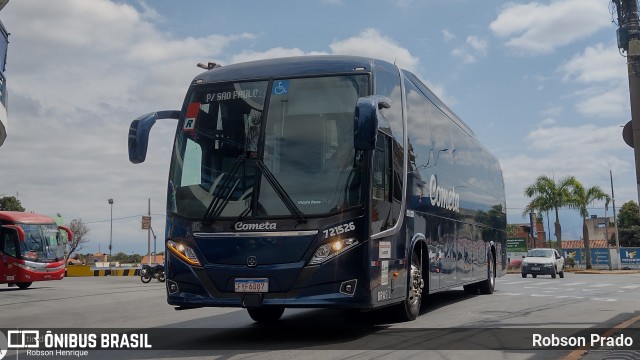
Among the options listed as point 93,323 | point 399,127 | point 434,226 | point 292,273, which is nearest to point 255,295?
point 292,273

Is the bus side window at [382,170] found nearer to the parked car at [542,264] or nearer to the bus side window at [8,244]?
the bus side window at [8,244]

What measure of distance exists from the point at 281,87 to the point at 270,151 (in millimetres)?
951

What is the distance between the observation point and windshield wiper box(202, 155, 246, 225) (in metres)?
8.26

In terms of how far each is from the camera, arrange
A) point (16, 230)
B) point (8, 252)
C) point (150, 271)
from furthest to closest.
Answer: point (150, 271)
point (16, 230)
point (8, 252)

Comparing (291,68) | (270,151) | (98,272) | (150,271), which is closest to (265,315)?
(270,151)

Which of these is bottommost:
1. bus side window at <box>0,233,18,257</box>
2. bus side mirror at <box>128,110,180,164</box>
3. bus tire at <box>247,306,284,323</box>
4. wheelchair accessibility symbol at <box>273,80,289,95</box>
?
bus tire at <box>247,306,284,323</box>

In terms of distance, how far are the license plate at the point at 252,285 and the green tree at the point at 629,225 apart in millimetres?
74355

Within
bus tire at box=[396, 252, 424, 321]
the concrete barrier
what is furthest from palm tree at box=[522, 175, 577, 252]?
bus tire at box=[396, 252, 424, 321]

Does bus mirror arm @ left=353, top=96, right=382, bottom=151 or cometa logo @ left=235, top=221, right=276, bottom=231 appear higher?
bus mirror arm @ left=353, top=96, right=382, bottom=151

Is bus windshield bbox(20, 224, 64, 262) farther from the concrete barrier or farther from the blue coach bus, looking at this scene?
the blue coach bus

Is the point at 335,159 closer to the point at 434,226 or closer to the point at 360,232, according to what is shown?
the point at 360,232

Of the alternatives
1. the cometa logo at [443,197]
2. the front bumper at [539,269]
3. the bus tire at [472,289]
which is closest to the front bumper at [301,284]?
the cometa logo at [443,197]

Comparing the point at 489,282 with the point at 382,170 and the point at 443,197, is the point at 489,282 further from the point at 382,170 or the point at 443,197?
the point at 382,170

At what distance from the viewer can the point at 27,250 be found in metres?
27.1
